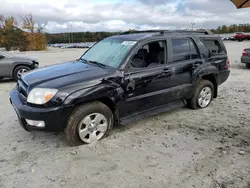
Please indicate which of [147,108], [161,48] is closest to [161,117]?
[147,108]

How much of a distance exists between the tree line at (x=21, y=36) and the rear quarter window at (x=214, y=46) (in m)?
40.1

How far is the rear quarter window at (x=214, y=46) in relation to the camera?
493 cm

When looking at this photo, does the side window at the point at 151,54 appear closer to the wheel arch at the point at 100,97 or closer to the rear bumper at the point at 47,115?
the wheel arch at the point at 100,97

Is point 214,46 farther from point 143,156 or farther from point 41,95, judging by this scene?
point 41,95

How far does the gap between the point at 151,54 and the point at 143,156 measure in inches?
78.4

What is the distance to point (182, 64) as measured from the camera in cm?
433

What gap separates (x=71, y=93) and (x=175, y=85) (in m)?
2.16

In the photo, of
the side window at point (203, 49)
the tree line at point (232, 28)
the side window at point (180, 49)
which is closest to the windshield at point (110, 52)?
the side window at point (180, 49)

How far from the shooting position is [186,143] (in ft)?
11.5

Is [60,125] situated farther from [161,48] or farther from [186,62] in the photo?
[186,62]

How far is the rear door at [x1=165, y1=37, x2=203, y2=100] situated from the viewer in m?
4.22

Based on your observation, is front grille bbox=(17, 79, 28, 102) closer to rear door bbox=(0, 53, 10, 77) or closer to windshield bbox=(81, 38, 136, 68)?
windshield bbox=(81, 38, 136, 68)

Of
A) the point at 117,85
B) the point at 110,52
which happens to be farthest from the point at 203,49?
the point at 117,85

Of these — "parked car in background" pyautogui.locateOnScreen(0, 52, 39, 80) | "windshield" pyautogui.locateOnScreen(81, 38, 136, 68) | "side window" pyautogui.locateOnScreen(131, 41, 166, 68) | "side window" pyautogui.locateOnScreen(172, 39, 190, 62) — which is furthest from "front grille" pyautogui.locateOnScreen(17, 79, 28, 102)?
"parked car in background" pyautogui.locateOnScreen(0, 52, 39, 80)
